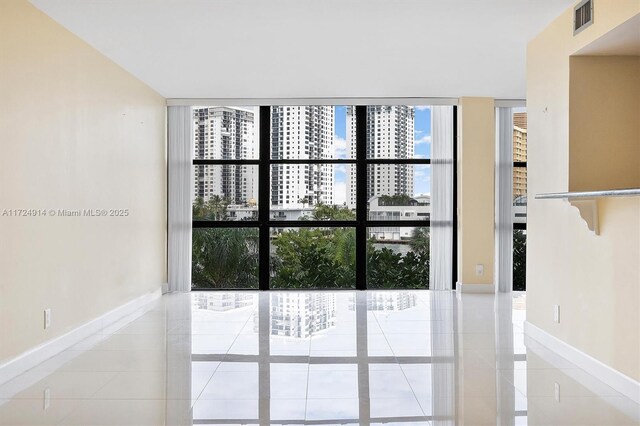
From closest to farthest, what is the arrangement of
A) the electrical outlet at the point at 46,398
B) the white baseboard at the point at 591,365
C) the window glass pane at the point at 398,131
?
the electrical outlet at the point at 46,398
the white baseboard at the point at 591,365
the window glass pane at the point at 398,131

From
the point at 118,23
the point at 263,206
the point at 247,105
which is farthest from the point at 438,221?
the point at 118,23

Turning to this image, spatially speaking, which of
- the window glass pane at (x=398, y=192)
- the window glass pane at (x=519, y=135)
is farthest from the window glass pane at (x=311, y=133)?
the window glass pane at (x=519, y=135)

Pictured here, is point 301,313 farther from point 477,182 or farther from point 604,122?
point 604,122

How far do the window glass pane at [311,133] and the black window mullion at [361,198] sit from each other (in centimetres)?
13

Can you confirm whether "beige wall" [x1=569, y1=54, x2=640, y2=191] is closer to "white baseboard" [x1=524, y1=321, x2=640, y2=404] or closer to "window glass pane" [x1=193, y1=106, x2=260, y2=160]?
"white baseboard" [x1=524, y1=321, x2=640, y2=404]

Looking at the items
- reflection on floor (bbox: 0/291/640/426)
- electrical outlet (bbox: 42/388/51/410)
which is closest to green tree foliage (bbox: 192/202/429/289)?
reflection on floor (bbox: 0/291/640/426)

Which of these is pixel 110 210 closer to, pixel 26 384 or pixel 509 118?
pixel 26 384

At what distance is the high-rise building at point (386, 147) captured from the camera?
839cm

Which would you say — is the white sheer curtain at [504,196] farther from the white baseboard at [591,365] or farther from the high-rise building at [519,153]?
the white baseboard at [591,365]

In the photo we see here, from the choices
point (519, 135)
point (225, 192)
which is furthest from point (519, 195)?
point (225, 192)

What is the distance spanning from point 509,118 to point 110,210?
5290 mm

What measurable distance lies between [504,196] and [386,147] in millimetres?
1751

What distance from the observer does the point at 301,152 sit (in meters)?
8.48

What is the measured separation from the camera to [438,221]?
8094mm
